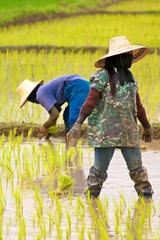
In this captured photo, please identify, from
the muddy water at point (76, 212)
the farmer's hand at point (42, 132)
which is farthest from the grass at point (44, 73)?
the muddy water at point (76, 212)

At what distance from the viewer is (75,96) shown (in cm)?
709

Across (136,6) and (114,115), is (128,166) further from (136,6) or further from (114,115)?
(136,6)

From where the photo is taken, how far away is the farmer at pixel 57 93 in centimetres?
702

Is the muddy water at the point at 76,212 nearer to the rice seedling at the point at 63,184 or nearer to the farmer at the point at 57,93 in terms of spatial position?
the rice seedling at the point at 63,184

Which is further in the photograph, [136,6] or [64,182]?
[136,6]

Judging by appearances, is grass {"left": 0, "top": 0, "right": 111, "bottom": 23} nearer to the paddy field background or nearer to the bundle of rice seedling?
the paddy field background

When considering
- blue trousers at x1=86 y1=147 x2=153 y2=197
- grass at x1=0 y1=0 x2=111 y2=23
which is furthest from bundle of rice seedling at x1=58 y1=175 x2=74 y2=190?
grass at x1=0 y1=0 x2=111 y2=23

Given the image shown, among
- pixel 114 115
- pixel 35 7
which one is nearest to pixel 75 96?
pixel 114 115

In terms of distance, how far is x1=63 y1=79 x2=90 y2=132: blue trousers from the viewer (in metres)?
7.08

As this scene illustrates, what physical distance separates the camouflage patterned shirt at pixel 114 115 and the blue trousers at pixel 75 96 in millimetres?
1722

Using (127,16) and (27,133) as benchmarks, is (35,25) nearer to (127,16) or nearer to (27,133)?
(127,16)

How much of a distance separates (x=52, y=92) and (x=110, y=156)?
1.74 meters

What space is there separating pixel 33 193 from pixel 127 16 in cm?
1295

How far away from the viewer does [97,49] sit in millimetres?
12734
